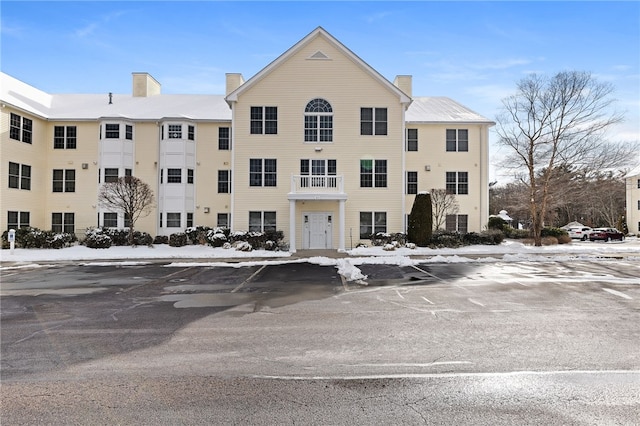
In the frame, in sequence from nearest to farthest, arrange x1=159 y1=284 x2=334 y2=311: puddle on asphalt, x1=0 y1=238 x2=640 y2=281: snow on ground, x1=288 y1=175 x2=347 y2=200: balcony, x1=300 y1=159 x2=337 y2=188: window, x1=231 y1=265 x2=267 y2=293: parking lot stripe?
x1=159 y1=284 x2=334 y2=311: puddle on asphalt → x1=231 y1=265 x2=267 y2=293: parking lot stripe → x1=0 y1=238 x2=640 y2=281: snow on ground → x1=288 y1=175 x2=347 y2=200: balcony → x1=300 y1=159 x2=337 y2=188: window

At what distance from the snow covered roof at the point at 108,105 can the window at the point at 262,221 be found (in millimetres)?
7461

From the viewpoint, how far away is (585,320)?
26.1ft

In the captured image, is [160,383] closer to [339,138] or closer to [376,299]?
[376,299]

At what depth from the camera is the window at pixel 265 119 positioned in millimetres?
26375

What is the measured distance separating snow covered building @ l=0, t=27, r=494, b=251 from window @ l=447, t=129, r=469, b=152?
7 cm

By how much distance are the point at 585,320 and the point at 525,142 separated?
25733 mm

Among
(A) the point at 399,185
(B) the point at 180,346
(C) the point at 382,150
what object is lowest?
(B) the point at 180,346

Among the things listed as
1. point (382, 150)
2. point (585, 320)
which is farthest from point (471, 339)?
point (382, 150)

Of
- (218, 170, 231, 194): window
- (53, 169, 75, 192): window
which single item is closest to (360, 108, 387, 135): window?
(218, 170, 231, 194): window

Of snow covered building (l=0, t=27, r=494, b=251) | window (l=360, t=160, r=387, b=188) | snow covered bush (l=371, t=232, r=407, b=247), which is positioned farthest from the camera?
window (l=360, t=160, r=387, b=188)

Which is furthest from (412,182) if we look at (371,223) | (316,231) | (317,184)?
(316,231)

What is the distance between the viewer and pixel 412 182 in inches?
1148

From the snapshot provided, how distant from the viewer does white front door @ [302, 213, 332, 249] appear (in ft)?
84.8

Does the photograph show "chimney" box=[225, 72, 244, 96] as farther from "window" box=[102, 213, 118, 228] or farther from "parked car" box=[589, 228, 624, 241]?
"parked car" box=[589, 228, 624, 241]
